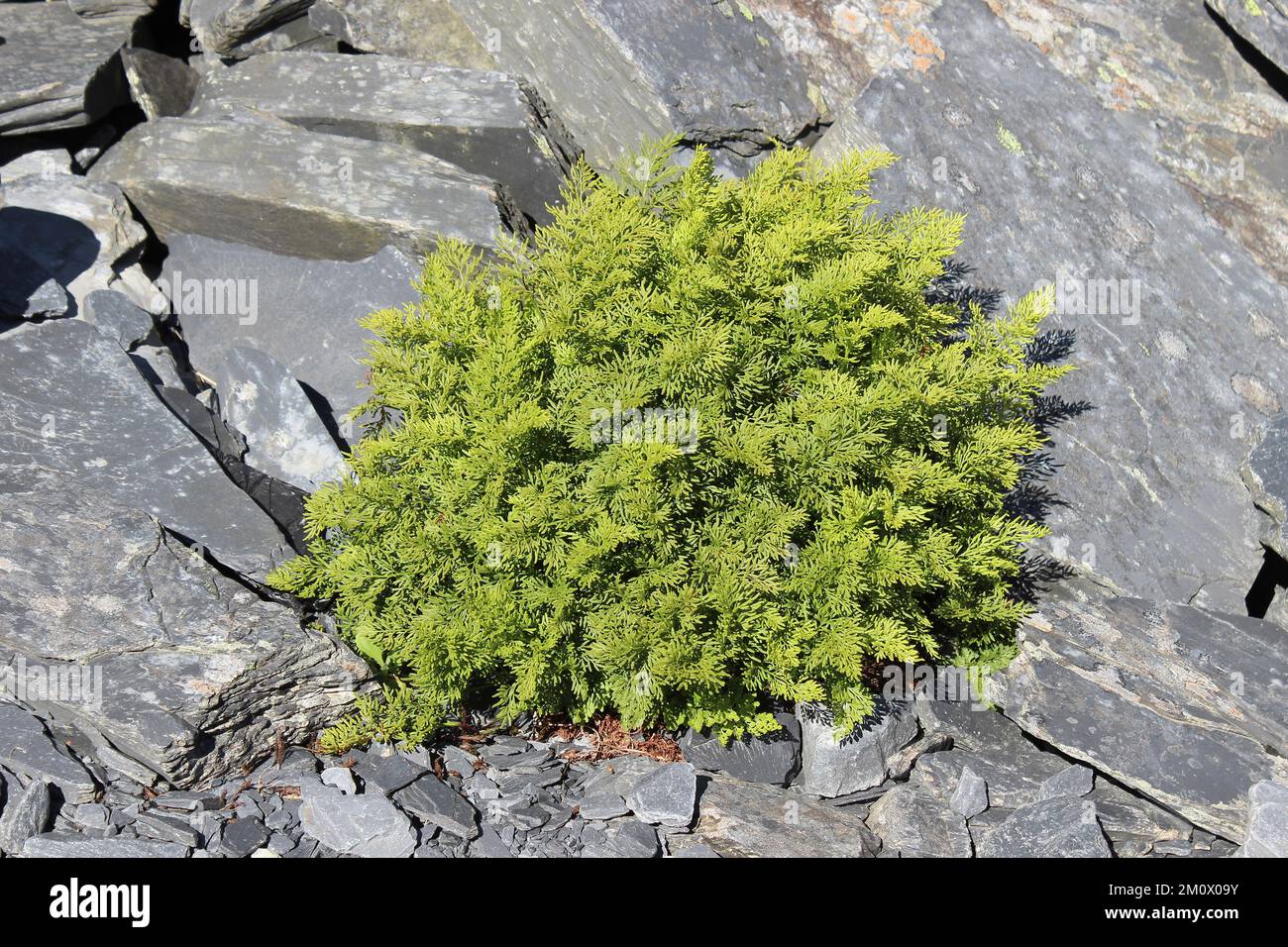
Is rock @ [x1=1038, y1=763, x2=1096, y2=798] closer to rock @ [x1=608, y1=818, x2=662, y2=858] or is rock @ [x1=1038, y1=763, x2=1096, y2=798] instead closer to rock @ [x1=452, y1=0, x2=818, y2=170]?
rock @ [x1=608, y1=818, x2=662, y2=858]

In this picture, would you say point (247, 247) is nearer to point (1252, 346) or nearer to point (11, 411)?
point (11, 411)

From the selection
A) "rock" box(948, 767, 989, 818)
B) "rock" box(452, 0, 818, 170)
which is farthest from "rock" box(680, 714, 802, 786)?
"rock" box(452, 0, 818, 170)

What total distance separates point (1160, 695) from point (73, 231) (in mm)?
6193

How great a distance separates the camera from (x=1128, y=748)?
4934 millimetres

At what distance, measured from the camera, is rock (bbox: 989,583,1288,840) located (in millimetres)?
4812

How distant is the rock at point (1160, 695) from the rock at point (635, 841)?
1802mm

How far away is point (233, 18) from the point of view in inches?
289

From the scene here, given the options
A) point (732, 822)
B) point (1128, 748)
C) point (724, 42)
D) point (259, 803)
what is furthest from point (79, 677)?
point (724, 42)

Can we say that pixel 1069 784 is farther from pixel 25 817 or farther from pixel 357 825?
pixel 25 817

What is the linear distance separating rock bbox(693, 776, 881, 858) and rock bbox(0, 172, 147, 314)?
4325 mm

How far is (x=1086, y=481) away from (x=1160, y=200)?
2213mm

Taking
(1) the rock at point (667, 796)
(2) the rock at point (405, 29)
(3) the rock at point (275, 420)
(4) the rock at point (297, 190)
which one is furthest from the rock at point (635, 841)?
(2) the rock at point (405, 29)

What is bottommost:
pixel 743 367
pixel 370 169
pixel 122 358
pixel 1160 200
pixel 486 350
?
pixel 122 358

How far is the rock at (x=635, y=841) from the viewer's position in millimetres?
4430
